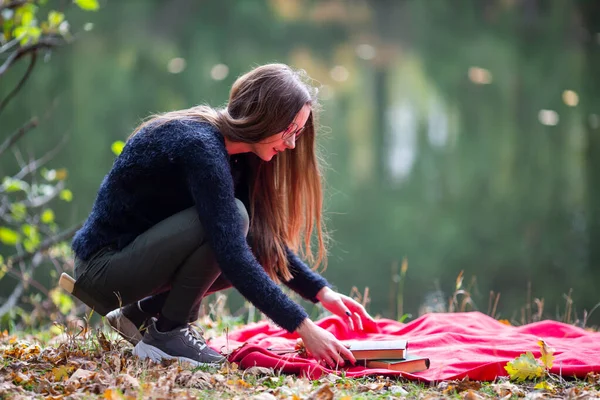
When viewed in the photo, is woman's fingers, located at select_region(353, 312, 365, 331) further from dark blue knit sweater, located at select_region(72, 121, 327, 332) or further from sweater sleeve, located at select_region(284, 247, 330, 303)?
dark blue knit sweater, located at select_region(72, 121, 327, 332)

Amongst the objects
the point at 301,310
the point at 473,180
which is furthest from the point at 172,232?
the point at 473,180

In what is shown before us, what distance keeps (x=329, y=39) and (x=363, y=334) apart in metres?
12.9

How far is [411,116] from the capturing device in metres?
11.0

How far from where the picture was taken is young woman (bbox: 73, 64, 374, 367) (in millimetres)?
2340

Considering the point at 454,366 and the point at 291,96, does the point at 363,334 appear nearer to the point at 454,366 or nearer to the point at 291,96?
the point at 454,366

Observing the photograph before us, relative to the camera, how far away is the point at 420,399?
220cm

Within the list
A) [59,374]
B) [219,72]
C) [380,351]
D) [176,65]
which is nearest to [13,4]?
[59,374]

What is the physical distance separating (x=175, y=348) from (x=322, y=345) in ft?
1.58

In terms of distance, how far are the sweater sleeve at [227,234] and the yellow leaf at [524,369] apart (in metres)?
0.65

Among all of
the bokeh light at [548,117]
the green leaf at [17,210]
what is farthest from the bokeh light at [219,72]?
the green leaf at [17,210]

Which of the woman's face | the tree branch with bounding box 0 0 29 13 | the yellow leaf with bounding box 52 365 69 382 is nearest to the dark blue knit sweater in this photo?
the woman's face

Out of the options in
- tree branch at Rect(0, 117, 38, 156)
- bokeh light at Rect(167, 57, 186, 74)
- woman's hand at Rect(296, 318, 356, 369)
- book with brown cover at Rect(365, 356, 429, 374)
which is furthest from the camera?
bokeh light at Rect(167, 57, 186, 74)

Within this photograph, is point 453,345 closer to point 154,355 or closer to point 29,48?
point 154,355

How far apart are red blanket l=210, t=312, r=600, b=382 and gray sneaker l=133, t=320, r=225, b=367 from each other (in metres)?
0.09
